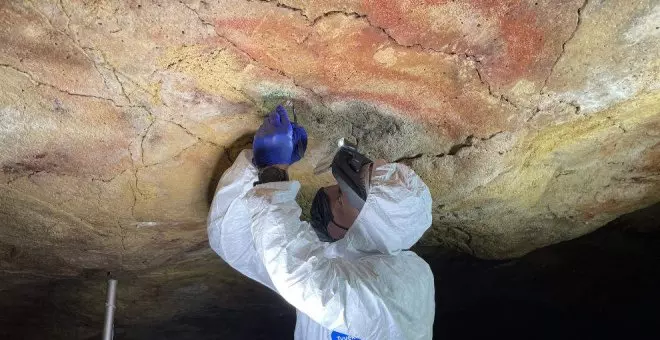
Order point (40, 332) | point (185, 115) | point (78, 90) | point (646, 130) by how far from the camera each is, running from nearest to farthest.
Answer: point (78, 90)
point (185, 115)
point (646, 130)
point (40, 332)

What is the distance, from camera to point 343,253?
1363mm

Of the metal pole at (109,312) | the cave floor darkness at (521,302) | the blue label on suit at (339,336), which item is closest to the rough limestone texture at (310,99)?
the metal pole at (109,312)

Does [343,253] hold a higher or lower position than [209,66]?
lower

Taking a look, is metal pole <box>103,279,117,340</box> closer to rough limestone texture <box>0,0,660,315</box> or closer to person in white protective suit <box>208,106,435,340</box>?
rough limestone texture <box>0,0,660,315</box>

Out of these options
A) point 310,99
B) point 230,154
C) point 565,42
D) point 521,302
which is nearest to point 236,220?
point 230,154

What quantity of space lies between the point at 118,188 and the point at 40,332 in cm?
171

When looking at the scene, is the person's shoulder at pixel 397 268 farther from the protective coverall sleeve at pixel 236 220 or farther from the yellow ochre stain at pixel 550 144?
the yellow ochre stain at pixel 550 144

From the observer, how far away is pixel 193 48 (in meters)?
1.19

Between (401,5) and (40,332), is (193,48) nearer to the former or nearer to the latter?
(401,5)

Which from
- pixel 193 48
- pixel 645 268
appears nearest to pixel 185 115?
pixel 193 48

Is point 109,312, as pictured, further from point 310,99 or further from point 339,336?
point 310,99

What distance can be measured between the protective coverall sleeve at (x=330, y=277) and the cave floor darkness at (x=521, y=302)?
4.52 feet

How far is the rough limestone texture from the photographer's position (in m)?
1.14

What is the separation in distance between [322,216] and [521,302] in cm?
236
